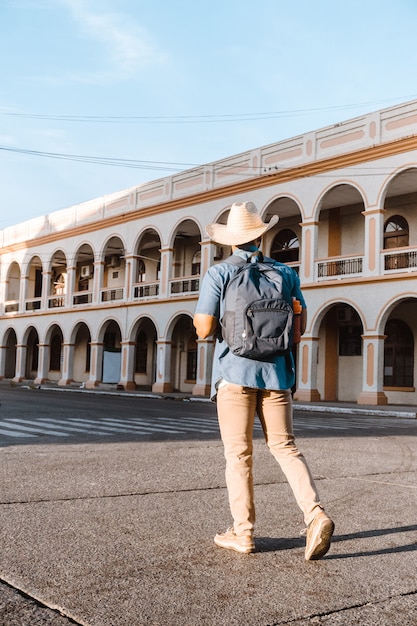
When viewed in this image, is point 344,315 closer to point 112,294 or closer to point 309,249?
point 309,249

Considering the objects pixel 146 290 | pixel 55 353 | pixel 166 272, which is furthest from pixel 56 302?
pixel 166 272

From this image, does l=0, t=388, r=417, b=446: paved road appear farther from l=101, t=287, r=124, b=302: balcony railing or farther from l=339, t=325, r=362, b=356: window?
l=101, t=287, r=124, b=302: balcony railing

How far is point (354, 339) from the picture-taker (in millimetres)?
26484

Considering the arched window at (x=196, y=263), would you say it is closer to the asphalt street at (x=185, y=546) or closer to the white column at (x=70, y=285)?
the white column at (x=70, y=285)

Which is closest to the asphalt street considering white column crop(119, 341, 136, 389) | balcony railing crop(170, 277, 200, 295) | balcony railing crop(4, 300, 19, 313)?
balcony railing crop(170, 277, 200, 295)

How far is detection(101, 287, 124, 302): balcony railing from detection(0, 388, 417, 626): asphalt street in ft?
86.6

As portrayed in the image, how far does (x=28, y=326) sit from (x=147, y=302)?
11.3 metres

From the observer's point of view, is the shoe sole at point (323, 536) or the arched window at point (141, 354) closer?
the shoe sole at point (323, 536)

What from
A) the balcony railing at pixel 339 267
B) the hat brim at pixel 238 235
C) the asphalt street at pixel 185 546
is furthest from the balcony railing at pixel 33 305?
the hat brim at pixel 238 235

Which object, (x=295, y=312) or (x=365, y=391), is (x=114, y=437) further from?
(x=365, y=391)

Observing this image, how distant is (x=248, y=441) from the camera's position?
12.5 ft

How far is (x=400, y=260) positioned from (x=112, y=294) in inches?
619

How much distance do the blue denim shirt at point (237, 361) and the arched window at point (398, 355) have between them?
21.8 meters

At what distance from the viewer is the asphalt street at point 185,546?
9.35ft
